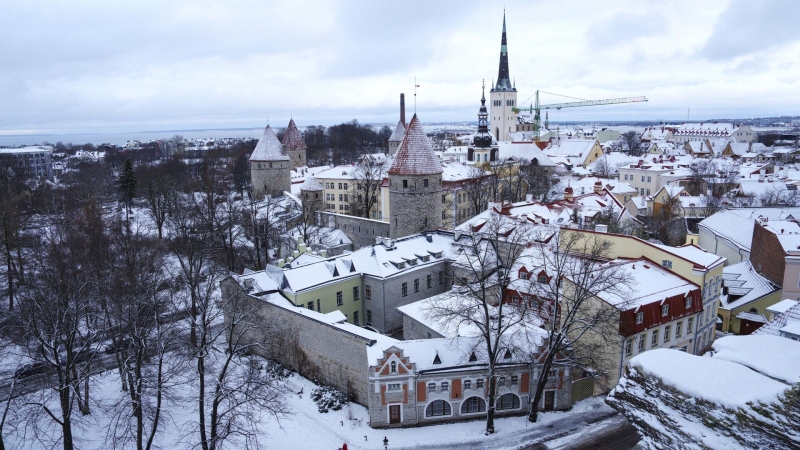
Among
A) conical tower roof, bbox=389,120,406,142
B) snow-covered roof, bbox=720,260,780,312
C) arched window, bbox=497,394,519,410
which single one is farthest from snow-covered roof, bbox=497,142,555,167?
arched window, bbox=497,394,519,410

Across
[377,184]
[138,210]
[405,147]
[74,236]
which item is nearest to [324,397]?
[405,147]

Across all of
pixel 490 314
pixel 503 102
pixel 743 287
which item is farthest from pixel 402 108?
pixel 490 314

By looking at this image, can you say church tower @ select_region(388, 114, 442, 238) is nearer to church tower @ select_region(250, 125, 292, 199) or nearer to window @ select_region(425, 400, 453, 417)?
window @ select_region(425, 400, 453, 417)

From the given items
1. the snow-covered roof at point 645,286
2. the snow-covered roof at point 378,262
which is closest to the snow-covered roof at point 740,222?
the snow-covered roof at point 645,286

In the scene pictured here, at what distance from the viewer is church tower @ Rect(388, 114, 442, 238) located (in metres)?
32.5

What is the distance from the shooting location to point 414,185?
108 feet

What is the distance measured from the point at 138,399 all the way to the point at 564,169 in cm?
6078

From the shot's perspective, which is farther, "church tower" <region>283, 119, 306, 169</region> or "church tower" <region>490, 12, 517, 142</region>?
"church tower" <region>490, 12, 517, 142</region>

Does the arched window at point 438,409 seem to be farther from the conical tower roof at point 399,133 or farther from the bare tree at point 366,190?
the conical tower roof at point 399,133

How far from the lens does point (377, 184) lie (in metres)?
50.9

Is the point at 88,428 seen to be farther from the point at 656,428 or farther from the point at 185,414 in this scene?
the point at 656,428

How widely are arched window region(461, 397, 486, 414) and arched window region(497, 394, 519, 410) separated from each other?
0.67m

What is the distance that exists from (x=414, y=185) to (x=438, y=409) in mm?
15814

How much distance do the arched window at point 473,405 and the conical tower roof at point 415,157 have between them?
15726 millimetres
